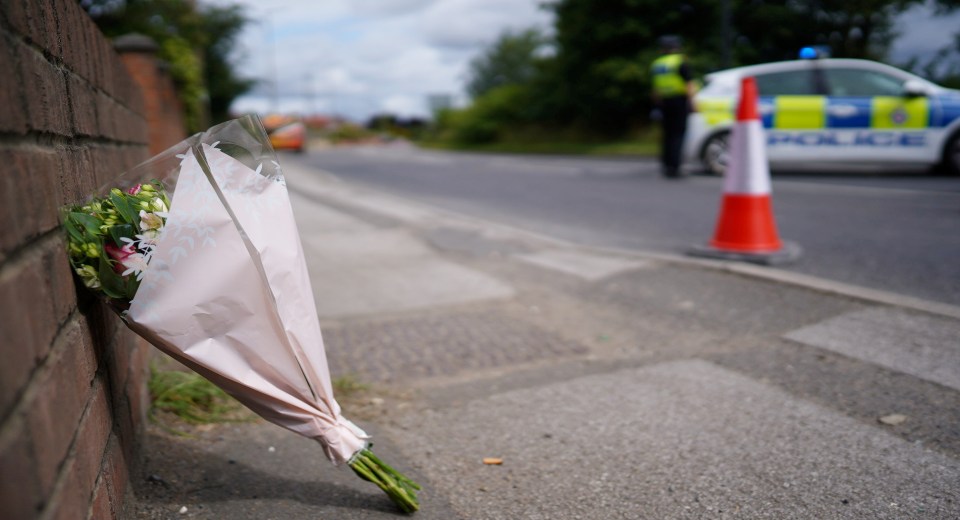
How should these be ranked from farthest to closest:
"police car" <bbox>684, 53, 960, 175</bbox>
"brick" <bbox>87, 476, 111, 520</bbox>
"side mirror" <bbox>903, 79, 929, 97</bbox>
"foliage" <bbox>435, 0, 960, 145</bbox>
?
1. "foliage" <bbox>435, 0, 960, 145</bbox>
2. "police car" <bbox>684, 53, 960, 175</bbox>
3. "side mirror" <bbox>903, 79, 929, 97</bbox>
4. "brick" <bbox>87, 476, 111, 520</bbox>

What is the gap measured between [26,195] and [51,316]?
0.81 feet

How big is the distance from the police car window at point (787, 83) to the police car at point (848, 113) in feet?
0.04

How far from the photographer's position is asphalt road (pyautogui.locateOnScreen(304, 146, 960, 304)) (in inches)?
203

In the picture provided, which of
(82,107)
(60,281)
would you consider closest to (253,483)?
(60,281)

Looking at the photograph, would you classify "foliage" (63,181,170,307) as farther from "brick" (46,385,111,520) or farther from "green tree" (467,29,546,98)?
"green tree" (467,29,546,98)

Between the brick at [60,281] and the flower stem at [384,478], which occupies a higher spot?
the brick at [60,281]

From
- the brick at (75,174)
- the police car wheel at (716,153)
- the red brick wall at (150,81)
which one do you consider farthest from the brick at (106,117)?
the police car wheel at (716,153)

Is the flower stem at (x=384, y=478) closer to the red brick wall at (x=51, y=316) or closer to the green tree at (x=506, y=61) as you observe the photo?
the red brick wall at (x=51, y=316)

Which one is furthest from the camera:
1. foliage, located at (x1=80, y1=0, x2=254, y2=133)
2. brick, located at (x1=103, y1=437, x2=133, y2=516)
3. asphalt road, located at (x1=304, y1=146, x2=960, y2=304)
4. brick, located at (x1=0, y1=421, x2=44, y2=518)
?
foliage, located at (x1=80, y1=0, x2=254, y2=133)

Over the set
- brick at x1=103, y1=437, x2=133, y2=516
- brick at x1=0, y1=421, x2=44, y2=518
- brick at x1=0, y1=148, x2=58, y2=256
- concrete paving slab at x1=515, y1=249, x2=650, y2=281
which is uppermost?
brick at x1=0, y1=148, x2=58, y2=256

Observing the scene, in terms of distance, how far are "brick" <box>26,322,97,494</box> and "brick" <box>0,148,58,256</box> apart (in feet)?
0.79

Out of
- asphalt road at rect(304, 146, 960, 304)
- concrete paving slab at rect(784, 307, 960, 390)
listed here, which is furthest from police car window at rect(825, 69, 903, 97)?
concrete paving slab at rect(784, 307, 960, 390)

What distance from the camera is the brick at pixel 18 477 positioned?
108cm

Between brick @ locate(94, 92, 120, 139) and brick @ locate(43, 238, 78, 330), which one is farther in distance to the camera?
brick @ locate(94, 92, 120, 139)
